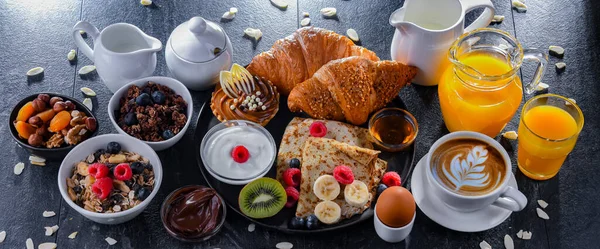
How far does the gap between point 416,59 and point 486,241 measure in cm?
55

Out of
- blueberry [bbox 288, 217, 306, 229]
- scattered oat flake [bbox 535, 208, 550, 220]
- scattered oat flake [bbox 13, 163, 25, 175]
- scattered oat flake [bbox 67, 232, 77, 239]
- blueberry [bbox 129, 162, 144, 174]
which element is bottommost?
scattered oat flake [bbox 67, 232, 77, 239]

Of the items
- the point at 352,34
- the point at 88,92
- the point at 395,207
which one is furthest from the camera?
the point at 352,34

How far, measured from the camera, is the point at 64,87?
88.8 inches

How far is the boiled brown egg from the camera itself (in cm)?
180

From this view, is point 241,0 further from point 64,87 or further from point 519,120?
point 519,120

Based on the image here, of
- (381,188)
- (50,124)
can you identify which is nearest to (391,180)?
(381,188)

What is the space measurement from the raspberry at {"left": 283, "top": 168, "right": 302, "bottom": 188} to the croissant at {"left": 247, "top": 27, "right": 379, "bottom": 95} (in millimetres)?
289

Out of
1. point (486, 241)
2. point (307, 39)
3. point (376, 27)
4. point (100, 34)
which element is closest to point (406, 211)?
point (486, 241)

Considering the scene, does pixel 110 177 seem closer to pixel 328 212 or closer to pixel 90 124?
pixel 90 124

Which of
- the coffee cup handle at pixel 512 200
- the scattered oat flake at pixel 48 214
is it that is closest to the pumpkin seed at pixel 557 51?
the coffee cup handle at pixel 512 200

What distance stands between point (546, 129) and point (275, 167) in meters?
0.73

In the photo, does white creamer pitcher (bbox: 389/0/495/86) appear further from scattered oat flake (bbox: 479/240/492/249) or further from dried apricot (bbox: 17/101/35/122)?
dried apricot (bbox: 17/101/35/122)

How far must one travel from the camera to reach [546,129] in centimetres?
198

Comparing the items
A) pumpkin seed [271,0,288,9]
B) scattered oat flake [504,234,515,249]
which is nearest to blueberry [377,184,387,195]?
scattered oat flake [504,234,515,249]
